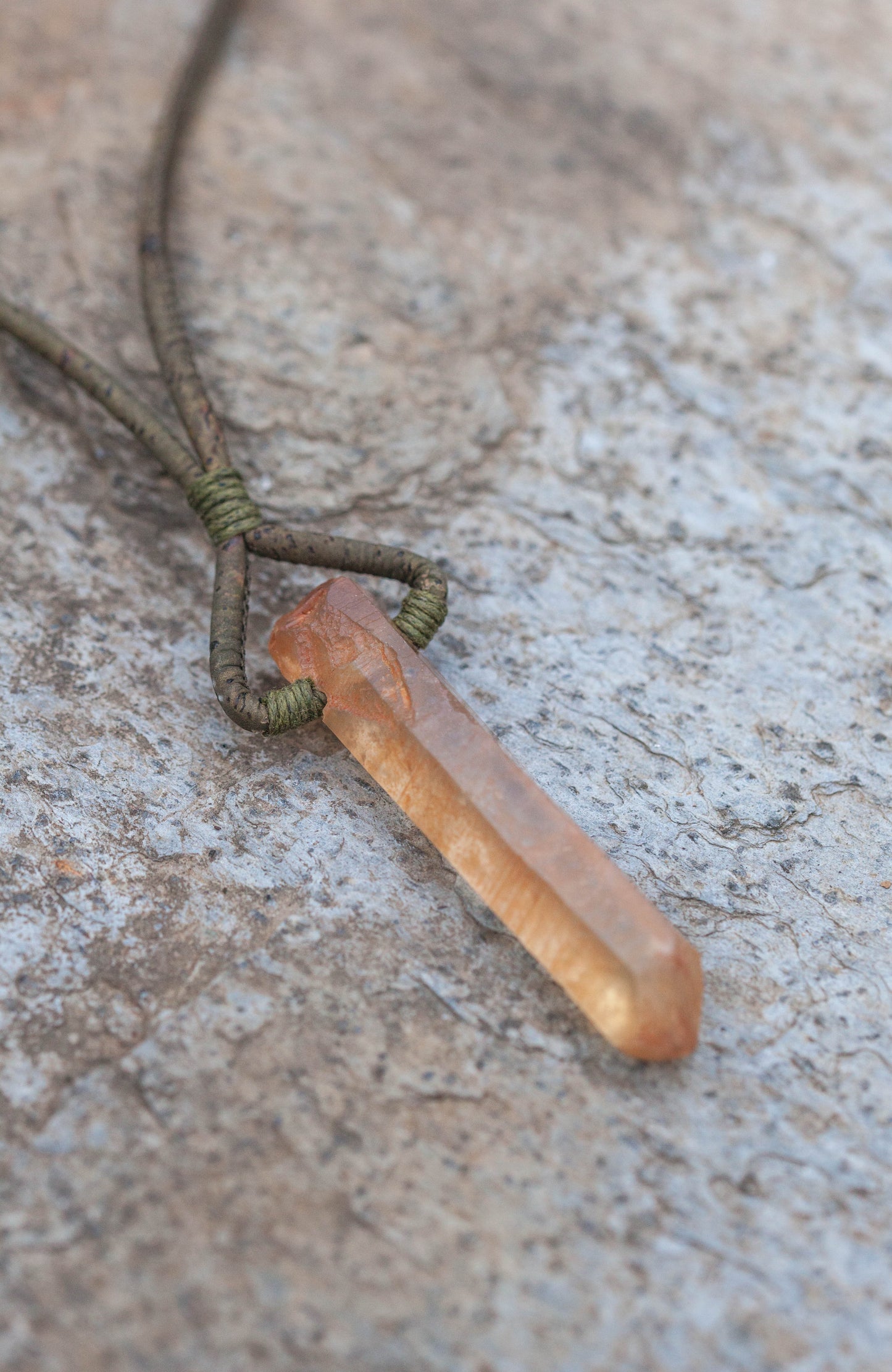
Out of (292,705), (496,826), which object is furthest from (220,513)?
(496,826)

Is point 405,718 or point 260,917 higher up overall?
point 405,718

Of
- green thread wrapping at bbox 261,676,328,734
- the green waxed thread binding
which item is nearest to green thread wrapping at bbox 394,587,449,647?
the green waxed thread binding

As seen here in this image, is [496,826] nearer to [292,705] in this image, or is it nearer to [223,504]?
[292,705]

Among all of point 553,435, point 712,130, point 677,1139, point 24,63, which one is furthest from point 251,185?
point 677,1139

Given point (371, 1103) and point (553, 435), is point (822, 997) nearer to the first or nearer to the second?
point (371, 1103)

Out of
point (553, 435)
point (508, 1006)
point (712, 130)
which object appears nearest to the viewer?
point (508, 1006)

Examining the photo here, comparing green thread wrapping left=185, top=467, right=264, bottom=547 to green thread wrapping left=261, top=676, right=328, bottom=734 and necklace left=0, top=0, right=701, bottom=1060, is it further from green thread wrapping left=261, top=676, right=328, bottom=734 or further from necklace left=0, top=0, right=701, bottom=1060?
green thread wrapping left=261, top=676, right=328, bottom=734

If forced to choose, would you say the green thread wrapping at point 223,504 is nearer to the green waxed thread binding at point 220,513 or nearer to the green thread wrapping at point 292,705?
the green waxed thread binding at point 220,513

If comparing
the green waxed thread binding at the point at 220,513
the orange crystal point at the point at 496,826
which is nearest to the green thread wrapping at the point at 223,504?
the green waxed thread binding at the point at 220,513
